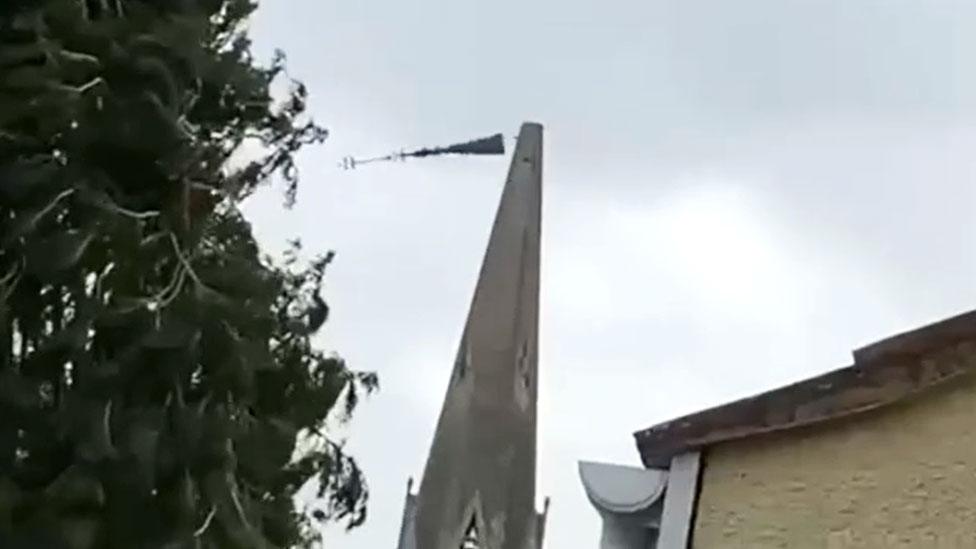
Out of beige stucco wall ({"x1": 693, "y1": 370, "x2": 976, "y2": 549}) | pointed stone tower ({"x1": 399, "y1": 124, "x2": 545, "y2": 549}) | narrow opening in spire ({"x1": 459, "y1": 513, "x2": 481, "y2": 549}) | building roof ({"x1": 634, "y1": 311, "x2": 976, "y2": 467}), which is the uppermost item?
pointed stone tower ({"x1": 399, "y1": 124, "x2": 545, "y2": 549})

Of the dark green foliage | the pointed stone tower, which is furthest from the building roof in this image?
the pointed stone tower

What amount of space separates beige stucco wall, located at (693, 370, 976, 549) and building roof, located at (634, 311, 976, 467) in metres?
0.05

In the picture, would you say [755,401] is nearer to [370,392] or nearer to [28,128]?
[28,128]

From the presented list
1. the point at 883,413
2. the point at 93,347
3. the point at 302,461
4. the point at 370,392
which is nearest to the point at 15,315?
the point at 93,347

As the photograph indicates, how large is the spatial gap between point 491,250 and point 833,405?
18.1 m

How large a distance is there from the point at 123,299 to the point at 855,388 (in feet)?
13.1

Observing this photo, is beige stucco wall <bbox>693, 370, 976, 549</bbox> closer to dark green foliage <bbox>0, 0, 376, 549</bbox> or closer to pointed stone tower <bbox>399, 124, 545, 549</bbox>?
dark green foliage <bbox>0, 0, 376, 549</bbox>

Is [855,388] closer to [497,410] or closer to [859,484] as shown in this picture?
[859,484]

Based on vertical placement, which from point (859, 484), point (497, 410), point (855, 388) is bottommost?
point (859, 484)

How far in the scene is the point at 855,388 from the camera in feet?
21.8

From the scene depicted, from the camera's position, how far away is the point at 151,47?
941cm

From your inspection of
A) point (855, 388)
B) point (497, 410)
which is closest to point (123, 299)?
point (855, 388)

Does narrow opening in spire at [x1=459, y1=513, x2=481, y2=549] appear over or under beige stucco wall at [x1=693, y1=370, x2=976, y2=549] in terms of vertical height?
over

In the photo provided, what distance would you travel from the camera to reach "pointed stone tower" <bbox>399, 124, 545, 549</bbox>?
22.0 metres
